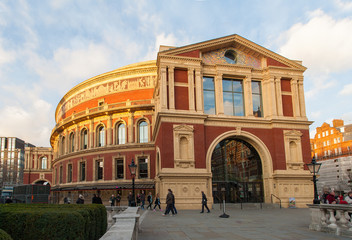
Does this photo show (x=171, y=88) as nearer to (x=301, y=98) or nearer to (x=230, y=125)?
(x=230, y=125)

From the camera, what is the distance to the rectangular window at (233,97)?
2914cm

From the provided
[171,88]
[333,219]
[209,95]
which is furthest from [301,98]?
[333,219]

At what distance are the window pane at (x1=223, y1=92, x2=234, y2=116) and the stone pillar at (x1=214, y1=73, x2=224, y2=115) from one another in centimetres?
62

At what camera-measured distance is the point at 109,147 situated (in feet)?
130

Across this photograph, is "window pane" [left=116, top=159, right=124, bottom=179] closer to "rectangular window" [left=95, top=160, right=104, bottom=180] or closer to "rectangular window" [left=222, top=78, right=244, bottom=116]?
"rectangular window" [left=95, top=160, right=104, bottom=180]

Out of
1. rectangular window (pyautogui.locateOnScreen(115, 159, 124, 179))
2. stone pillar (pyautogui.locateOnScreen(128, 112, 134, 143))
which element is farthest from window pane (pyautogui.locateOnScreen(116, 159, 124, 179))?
stone pillar (pyautogui.locateOnScreen(128, 112, 134, 143))

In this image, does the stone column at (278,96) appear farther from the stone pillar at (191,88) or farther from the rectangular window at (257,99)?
the stone pillar at (191,88)

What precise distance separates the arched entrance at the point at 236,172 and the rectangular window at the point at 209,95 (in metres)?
3.01

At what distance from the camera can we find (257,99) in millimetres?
30188

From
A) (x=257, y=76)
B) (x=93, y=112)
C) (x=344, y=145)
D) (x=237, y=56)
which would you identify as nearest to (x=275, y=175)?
(x=257, y=76)

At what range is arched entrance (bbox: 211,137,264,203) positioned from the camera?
28.1 metres

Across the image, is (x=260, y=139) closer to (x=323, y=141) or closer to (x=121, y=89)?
(x=121, y=89)

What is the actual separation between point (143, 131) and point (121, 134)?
2.86 meters

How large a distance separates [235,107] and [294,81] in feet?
21.1
